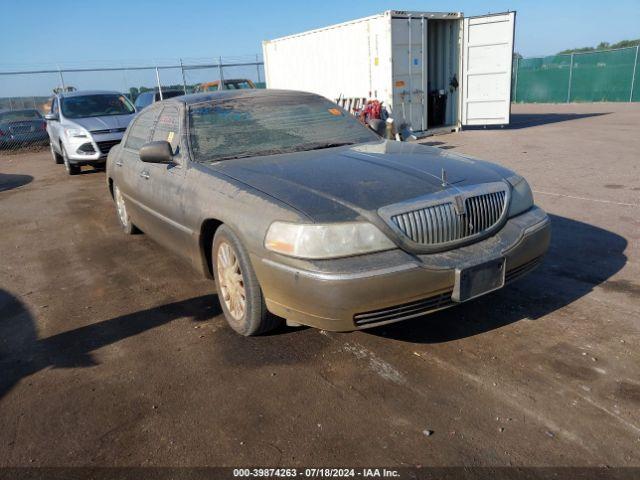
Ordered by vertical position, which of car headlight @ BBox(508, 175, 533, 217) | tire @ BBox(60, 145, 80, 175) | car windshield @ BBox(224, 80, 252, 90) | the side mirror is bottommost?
tire @ BBox(60, 145, 80, 175)

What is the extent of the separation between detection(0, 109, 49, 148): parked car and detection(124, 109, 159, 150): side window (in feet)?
45.6

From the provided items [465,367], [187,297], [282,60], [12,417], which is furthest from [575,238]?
[282,60]

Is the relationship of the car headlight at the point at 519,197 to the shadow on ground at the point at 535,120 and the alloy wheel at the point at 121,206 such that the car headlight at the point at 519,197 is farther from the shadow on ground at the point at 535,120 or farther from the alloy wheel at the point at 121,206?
the shadow on ground at the point at 535,120

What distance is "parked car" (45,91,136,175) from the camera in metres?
10.9

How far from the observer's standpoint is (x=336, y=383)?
9.48ft

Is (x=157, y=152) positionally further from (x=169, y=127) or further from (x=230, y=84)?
(x=230, y=84)

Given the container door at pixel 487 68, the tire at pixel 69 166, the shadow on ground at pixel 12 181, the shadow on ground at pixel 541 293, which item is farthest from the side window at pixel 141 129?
the container door at pixel 487 68

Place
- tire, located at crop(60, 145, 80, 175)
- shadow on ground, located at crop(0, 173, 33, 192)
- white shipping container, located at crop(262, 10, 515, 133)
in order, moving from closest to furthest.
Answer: shadow on ground, located at crop(0, 173, 33, 192) < tire, located at crop(60, 145, 80, 175) < white shipping container, located at crop(262, 10, 515, 133)

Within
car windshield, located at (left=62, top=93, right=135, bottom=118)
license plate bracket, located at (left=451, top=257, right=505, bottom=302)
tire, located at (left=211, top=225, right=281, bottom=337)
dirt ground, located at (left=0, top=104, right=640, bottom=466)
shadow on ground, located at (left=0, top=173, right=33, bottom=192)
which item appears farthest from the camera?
car windshield, located at (left=62, top=93, right=135, bottom=118)

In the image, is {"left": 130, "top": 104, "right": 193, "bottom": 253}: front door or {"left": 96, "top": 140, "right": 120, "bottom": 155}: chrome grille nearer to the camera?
{"left": 130, "top": 104, "right": 193, "bottom": 253}: front door

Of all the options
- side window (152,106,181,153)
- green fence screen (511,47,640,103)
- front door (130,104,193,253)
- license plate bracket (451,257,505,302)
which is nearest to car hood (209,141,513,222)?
front door (130,104,193,253)

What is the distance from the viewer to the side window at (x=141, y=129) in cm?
492

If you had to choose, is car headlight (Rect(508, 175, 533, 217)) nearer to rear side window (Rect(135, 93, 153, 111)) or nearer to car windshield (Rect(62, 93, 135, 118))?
car windshield (Rect(62, 93, 135, 118))

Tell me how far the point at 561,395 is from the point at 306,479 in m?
1.41
